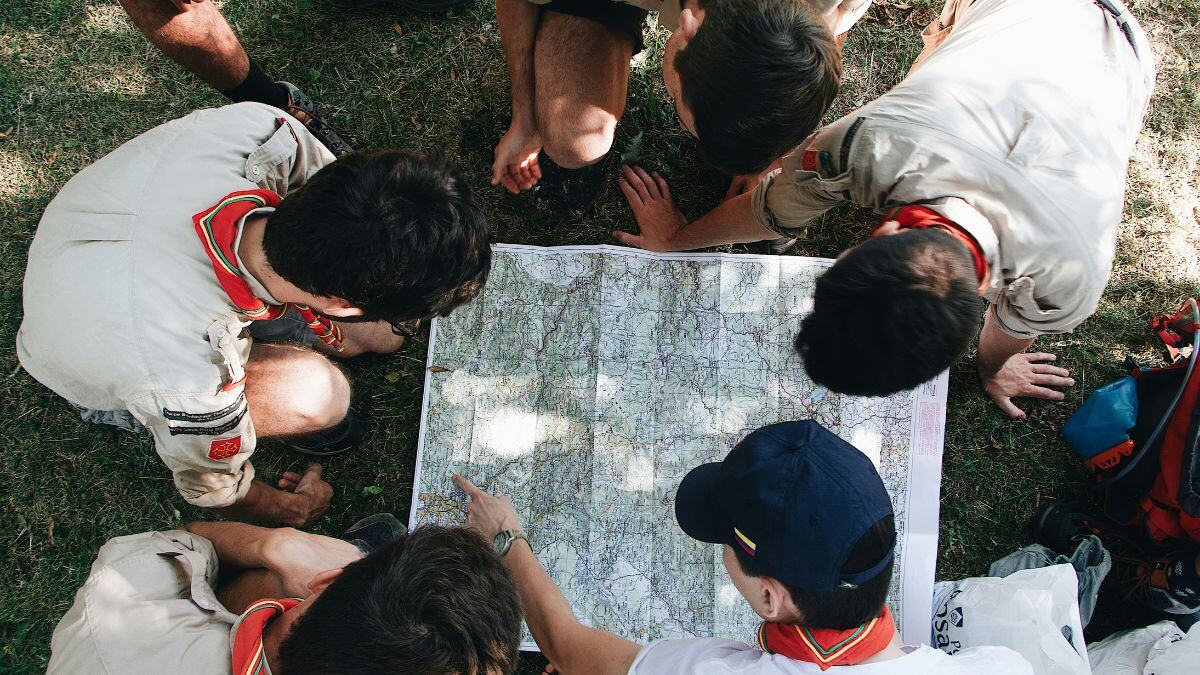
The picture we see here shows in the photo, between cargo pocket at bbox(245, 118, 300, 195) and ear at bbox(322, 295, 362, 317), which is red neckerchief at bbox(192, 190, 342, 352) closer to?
cargo pocket at bbox(245, 118, 300, 195)

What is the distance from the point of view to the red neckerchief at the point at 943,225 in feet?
4.93

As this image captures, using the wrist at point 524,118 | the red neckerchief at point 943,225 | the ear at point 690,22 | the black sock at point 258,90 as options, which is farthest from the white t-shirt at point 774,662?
the black sock at point 258,90

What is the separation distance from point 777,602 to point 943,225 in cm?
86

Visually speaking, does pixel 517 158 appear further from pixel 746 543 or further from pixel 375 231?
pixel 746 543

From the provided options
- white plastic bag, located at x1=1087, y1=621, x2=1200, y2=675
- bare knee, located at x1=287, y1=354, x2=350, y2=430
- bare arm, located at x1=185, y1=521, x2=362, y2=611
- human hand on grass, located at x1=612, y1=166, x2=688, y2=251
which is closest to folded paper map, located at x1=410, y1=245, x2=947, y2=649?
human hand on grass, located at x1=612, y1=166, x2=688, y2=251

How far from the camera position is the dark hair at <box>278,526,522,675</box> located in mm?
1326

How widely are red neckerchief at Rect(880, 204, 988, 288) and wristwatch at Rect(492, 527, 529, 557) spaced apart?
4.29ft

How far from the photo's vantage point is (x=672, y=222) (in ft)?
8.08

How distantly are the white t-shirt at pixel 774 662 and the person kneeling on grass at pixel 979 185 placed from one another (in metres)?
0.56

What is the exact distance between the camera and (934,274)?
142 centimetres

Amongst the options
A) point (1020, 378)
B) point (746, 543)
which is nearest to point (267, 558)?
point (746, 543)

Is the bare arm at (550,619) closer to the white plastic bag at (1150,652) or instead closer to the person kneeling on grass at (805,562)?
the person kneeling on grass at (805,562)

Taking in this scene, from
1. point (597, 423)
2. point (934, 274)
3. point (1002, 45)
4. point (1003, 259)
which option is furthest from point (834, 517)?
point (1002, 45)

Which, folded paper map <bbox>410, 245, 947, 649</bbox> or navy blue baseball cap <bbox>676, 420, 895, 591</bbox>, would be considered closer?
navy blue baseball cap <bbox>676, 420, 895, 591</bbox>
